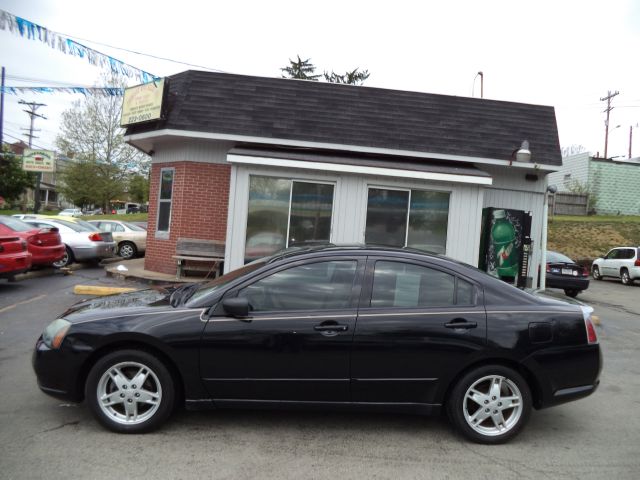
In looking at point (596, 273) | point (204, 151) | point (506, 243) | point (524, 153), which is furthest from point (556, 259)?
point (204, 151)

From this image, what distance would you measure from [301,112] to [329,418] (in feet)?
26.3

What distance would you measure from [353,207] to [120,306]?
6.49 metres

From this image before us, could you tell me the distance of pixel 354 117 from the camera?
433 inches

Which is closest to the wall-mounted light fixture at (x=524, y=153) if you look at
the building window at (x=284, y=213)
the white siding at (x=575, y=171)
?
the building window at (x=284, y=213)

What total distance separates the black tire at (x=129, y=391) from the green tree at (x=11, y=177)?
1441 inches

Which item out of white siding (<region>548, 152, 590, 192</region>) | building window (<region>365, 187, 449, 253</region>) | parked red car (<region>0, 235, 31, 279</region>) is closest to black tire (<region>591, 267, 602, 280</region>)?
building window (<region>365, 187, 449, 253</region>)

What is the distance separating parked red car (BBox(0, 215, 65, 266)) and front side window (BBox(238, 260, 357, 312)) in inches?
337

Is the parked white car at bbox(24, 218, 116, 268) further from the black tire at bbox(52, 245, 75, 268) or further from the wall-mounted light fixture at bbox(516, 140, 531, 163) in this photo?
the wall-mounted light fixture at bbox(516, 140, 531, 163)

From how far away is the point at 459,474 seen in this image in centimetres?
337

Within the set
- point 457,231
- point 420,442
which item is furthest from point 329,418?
point 457,231

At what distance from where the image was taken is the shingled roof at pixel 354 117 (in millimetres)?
10625

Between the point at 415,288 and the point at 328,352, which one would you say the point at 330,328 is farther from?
the point at 415,288

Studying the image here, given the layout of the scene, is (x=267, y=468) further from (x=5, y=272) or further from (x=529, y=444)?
(x=5, y=272)

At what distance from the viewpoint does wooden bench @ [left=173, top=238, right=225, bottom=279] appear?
1073cm
